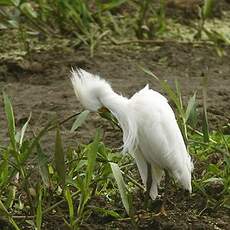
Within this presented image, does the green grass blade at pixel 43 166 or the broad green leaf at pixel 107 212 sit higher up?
the green grass blade at pixel 43 166

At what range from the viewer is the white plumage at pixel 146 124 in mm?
3604

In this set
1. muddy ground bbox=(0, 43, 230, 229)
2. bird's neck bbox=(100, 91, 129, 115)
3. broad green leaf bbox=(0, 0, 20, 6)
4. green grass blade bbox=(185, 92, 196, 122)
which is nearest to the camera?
bird's neck bbox=(100, 91, 129, 115)

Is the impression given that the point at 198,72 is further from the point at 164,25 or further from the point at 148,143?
the point at 148,143

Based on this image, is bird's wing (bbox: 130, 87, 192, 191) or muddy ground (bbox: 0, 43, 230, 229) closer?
bird's wing (bbox: 130, 87, 192, 191)

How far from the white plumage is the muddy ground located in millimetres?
930

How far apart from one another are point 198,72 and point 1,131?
1832mm

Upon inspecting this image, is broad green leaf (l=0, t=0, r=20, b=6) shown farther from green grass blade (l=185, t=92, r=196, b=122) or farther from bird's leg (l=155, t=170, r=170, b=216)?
bird's leg (l=155, t=170, r=170, b=216)

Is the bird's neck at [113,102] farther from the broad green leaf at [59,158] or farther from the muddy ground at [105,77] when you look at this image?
the muddy ground at [105,77]

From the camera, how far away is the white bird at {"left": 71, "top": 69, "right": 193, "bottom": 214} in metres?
3.61

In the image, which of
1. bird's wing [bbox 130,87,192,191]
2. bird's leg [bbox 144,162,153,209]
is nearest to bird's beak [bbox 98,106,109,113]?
bird's wing [bbox 130,87,192,191]

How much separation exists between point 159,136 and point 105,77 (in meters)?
2.42

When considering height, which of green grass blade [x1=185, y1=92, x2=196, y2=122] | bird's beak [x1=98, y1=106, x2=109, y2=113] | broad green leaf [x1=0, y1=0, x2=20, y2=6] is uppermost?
bird's beak [x1=98, y1=106, x2=109, y2=113]

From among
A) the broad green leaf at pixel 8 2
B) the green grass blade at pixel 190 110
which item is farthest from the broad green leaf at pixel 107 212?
the broad green leaf at pixel 8 2

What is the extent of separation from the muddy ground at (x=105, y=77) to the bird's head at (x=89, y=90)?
36.2 inches
